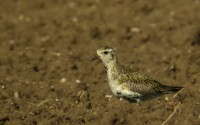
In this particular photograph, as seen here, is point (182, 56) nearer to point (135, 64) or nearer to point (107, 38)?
point (135, 64)

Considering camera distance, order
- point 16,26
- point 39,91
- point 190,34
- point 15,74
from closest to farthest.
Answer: point 39,91
point 15,74
point 190,34
point 16,26

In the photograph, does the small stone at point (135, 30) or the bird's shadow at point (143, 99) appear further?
the small stone at point (135, 30)

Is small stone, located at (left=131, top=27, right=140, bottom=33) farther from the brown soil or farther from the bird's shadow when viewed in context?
the bird's shadow

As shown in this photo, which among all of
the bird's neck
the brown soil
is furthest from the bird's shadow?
the bird's neck

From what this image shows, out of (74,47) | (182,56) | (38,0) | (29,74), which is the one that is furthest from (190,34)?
(38,0)

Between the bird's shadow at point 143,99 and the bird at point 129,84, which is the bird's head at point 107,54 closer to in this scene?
the bird at point 129,84

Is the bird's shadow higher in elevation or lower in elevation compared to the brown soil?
lower

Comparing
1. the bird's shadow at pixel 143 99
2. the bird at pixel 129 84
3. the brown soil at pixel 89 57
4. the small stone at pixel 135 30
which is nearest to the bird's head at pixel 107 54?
the bird at pixel 129 84
